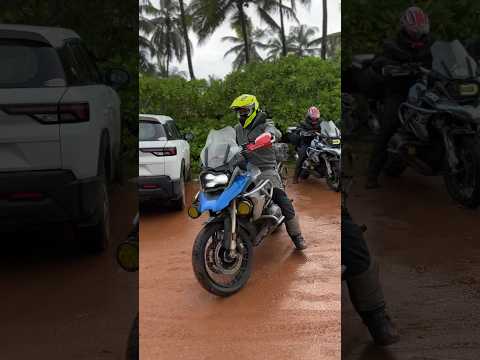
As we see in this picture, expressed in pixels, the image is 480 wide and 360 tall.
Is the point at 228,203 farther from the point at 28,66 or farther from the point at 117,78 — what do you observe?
the point at 28,66

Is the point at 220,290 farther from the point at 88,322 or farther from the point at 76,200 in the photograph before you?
the point at 76,200

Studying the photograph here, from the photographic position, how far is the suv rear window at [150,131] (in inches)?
43.5

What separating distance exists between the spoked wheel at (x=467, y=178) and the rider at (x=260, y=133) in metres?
0.33

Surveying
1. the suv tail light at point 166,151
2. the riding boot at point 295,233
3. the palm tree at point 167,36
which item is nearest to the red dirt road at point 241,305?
the riding boot at point 295,233

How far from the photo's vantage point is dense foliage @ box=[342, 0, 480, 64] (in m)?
1.04

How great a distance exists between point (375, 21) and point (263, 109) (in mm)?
303

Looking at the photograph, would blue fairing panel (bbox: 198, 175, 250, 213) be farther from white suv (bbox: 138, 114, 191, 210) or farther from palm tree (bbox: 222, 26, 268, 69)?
palm tree (bbox: 222, 26, 268, 69)

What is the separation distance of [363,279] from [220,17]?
673 millimetres

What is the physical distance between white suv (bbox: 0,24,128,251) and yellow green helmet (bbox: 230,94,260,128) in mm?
285

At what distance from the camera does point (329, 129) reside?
1.09m

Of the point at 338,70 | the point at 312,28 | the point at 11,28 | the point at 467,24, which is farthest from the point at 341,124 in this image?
the point at 11,28

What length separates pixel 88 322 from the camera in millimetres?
1122

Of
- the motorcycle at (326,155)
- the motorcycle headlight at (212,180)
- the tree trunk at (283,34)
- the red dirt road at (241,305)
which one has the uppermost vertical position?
the tree trunk at (283,34)

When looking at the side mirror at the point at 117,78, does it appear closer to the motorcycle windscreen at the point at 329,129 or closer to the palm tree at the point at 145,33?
the palm tree at the point at 145,33
